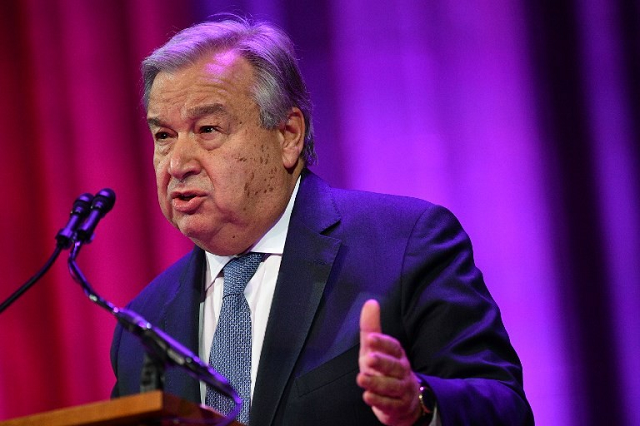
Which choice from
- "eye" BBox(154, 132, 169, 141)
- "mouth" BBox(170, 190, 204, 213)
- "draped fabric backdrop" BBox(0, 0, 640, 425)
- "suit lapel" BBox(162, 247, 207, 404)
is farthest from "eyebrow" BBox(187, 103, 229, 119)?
"draped fabric backdrop" BBox(0, 0, 640, 425)

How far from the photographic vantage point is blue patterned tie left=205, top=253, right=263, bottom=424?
2426 mm

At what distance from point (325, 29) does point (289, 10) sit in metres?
0.17

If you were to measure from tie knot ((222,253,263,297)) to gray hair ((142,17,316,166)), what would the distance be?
1.23 ft

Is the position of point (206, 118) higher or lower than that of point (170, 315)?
higher

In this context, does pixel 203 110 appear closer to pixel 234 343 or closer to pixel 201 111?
pixel 201 111

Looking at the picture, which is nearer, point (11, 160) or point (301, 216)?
point (301, 216)

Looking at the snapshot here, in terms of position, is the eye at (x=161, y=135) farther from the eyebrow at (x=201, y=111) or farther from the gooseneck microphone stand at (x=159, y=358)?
the gooseneck microphone stand at (x=159, y=358)

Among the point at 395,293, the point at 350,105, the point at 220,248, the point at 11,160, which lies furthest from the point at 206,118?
the point at 11,160

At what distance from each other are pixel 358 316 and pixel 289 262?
25 cm

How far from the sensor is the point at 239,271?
2625 millimetres

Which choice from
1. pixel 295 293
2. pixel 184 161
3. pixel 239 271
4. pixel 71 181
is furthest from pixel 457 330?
pixel 71 181

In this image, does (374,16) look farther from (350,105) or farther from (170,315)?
(170,315)

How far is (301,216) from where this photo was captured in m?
2.63

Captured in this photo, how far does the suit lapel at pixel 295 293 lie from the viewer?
230 cm
